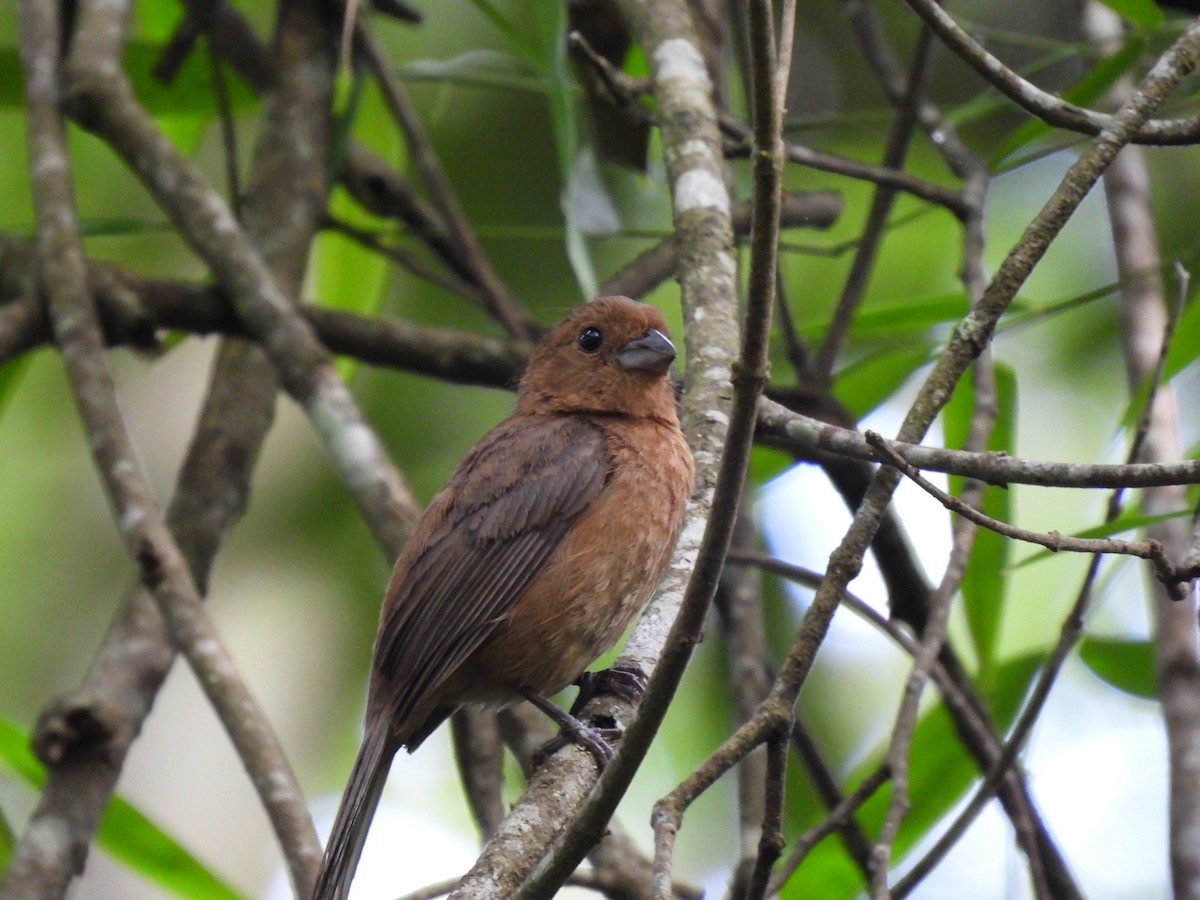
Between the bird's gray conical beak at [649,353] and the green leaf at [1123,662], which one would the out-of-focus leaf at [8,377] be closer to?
the bird's gray conical beak at [649,353]

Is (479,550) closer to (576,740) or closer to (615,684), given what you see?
(615,684)

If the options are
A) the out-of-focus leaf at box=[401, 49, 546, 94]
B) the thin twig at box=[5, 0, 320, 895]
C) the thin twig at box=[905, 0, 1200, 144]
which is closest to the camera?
the thin twig at box=[905, 0, 1200, 144]

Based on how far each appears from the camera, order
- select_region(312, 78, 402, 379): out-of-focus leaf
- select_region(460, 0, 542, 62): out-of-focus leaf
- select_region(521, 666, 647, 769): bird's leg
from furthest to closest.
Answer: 1. select_region(312, 78, 402, 379): out-of-focus leaf
2. select_region(460, 0, 542, 62): out-of-focus leaf
3. select_region(521, 666, 647, 769): bird's leg

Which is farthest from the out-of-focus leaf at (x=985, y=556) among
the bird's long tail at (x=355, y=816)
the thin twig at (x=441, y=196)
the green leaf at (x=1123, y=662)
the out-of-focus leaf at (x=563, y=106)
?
the bird's long tail at (x=355, y=816)

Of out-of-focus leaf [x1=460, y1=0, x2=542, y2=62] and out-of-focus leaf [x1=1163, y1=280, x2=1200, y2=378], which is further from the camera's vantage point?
out-of-focus leaf [x1=460, y1=0, x2=542, y2=62]

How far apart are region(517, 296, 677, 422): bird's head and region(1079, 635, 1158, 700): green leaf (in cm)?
140

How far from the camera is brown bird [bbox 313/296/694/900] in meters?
3.65

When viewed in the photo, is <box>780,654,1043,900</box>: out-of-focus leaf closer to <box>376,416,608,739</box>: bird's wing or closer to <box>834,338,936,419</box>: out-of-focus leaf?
<box>834,338,936,419</box>: out-of-focus leaf

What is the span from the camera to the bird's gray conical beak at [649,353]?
4.09m

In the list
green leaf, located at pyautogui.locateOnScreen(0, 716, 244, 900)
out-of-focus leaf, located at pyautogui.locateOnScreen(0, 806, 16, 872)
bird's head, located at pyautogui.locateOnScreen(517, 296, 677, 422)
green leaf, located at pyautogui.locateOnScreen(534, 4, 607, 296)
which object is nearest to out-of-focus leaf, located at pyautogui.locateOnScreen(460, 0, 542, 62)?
green leaf, located at pyautogui.locateOnScreen(534, 4, 607, 296)

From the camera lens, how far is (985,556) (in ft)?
13.4

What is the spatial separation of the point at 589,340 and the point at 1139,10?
6.03ft

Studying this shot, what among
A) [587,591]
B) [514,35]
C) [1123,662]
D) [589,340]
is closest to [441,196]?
[514,35]

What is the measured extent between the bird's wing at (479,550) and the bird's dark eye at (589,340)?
32 centimetres
